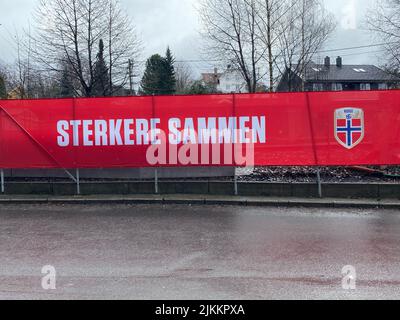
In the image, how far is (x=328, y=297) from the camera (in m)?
5.04

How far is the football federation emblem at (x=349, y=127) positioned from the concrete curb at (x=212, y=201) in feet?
4.38

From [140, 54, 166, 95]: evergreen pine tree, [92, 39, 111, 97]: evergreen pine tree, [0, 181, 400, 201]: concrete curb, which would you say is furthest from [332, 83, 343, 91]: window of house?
[0, 181, 400, 201]: concrete curb

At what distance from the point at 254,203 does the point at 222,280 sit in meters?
5.01

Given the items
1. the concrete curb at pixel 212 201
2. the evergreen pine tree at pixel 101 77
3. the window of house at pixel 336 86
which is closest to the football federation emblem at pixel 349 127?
the concrete curb at pixel 212 201

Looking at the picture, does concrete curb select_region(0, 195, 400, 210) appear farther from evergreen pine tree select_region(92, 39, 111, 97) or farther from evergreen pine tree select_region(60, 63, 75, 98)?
evergreen pine tree select_region(60, 63, 75, 98)

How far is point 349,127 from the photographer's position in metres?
10.8

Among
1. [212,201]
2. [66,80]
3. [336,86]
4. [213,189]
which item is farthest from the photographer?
[336,86]

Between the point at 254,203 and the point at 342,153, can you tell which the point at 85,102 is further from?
the point at 342,153

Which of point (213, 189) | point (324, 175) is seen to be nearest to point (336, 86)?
point (324, 175)

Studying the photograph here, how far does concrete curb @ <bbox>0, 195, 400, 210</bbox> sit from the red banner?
814 millimetres

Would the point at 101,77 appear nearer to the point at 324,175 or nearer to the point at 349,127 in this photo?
the point at 324,175

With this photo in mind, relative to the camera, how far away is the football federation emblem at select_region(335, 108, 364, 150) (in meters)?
10.8

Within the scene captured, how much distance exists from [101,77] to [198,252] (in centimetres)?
1637

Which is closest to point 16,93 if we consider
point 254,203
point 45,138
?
point 45,138
